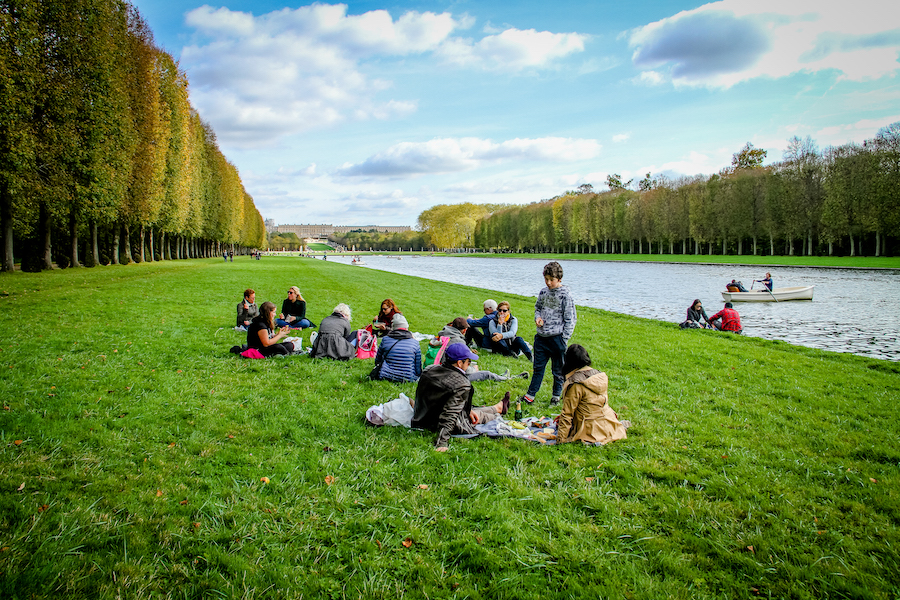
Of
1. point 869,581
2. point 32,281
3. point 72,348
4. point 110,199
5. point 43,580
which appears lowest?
point 869,581

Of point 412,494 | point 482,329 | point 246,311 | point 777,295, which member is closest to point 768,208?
point 777,295

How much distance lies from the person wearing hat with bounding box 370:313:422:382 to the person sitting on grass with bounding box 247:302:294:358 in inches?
98.7

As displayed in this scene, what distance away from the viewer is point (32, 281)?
66.6ft

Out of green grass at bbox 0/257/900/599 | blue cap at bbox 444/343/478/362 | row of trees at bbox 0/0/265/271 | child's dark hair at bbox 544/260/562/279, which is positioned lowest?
green grass at bbox 0/257/900/599

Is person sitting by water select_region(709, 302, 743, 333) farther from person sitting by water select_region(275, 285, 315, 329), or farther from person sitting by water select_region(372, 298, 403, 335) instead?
person sitting by water select_region(275, 285, 315, 329)

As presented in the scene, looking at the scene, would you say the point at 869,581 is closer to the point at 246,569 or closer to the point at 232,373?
the point at 246,569

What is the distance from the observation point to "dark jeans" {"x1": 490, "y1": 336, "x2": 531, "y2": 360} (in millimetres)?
10204

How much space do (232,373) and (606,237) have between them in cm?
9465

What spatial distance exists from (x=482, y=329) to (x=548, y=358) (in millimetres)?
3775

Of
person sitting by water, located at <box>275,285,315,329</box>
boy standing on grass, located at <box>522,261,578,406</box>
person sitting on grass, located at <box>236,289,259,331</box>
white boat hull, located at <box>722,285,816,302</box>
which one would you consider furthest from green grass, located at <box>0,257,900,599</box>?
white boat hull, located at <box>722,285,816,302</box>

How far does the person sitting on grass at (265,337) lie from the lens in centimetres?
936

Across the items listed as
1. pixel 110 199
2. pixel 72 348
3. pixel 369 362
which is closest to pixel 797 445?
pixel 369 362

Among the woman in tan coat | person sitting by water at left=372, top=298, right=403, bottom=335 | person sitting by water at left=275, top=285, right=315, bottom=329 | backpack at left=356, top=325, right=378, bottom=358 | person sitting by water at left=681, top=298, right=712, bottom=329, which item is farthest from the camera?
person sitting by water at left=681, top=298, right=712, bottom=329

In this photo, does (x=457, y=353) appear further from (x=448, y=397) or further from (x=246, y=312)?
(x=246, y=312)
